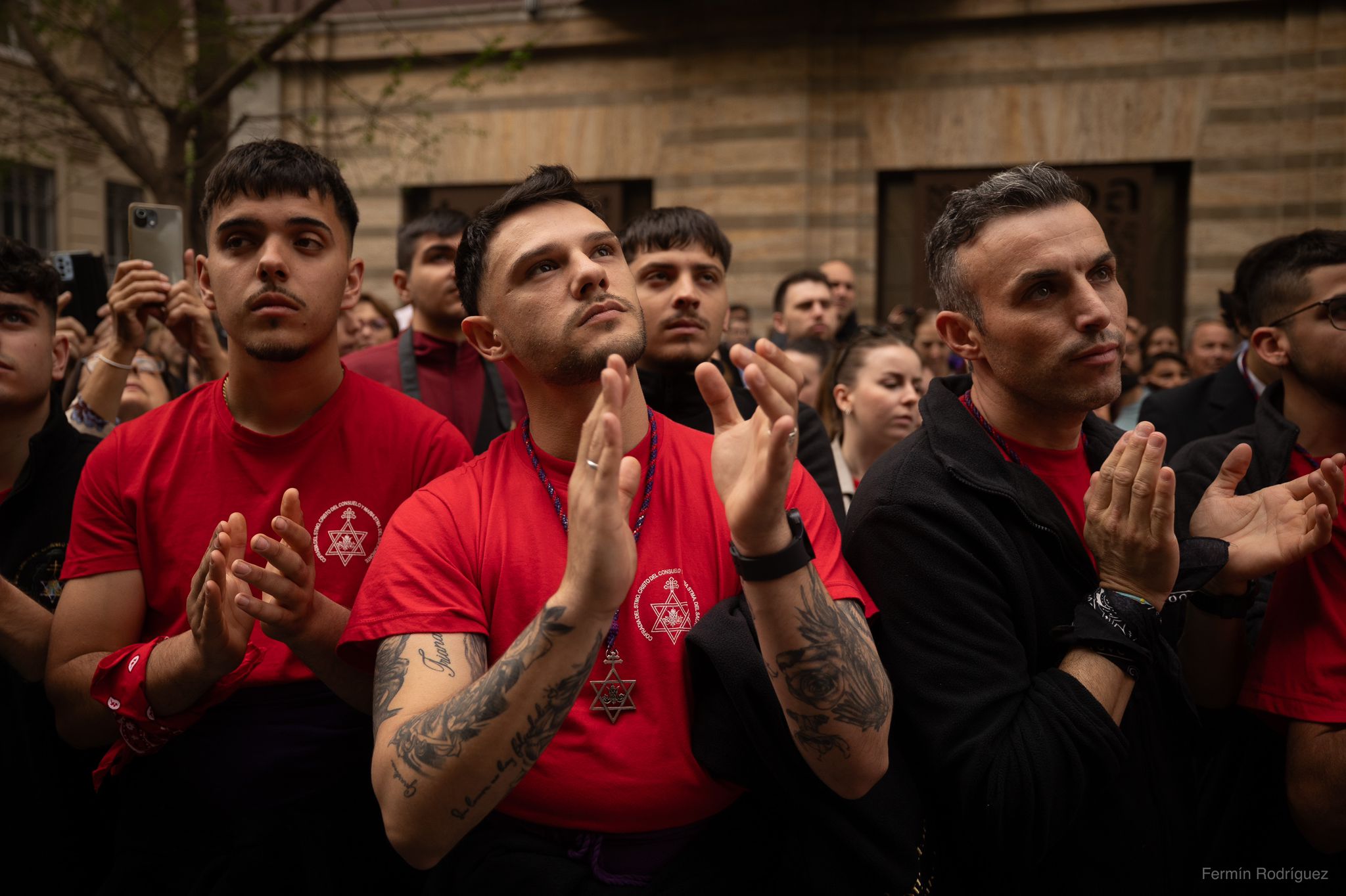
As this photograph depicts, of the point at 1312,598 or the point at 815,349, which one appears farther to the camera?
the point at 815,349

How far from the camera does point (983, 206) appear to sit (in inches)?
106

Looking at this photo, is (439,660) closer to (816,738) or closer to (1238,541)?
(816,738)

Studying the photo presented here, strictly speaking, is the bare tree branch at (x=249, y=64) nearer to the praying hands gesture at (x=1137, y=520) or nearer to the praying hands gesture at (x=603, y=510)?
the praying hands gesture at (x=603, y=510)

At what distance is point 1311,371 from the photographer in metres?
3.14

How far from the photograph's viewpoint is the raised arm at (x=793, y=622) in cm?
193

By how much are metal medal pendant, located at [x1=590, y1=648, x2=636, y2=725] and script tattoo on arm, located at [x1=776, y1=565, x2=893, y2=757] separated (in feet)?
1.28

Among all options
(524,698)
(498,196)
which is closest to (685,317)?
(524,698)

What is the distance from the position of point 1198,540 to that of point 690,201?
980 centimetres

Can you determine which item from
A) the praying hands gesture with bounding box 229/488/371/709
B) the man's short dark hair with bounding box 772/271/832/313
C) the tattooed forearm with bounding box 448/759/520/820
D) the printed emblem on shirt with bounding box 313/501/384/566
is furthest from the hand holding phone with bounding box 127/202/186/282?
the man's short dark hair with bounding box 772/271/832/313

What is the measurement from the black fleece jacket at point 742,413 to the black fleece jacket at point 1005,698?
47.5 inches

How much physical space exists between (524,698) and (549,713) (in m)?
0.06

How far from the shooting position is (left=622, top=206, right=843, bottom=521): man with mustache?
3.86 m

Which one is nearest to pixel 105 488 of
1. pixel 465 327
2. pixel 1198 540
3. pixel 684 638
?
pixel 465 327

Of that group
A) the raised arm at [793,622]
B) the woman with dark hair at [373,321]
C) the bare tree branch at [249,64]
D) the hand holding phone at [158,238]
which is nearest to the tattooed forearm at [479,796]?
the raised arm at [793,622]
